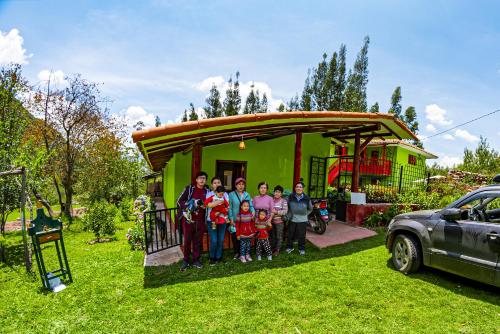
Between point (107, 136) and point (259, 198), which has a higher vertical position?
point (107, 136)

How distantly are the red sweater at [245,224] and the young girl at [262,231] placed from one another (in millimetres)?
138

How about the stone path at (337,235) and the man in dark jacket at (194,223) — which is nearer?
the man in dark jacket at (194,223)

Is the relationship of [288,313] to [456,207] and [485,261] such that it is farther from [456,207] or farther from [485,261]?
[456,207]

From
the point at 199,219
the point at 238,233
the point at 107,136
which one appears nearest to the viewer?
the point at 199,219

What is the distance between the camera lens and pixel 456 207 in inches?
176

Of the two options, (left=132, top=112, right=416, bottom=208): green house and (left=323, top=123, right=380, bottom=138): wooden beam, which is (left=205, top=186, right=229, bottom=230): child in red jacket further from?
(left=323, top=123, right=380, bottom=138): wooden beam

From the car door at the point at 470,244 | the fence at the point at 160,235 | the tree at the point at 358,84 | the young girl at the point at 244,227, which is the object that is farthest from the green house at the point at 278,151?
the tree at the point at 358,84

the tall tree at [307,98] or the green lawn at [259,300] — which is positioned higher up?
the tall tree at [307,98]

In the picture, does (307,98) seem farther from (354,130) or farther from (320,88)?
(354,130)

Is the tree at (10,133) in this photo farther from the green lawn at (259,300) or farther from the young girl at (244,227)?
the young girl at (244,227)

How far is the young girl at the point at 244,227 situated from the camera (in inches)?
216

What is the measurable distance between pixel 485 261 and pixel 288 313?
108 inches

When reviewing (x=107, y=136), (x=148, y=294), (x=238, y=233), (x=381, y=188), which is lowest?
(x=148, y=294)

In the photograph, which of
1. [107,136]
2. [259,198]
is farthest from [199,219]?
[107,136]
